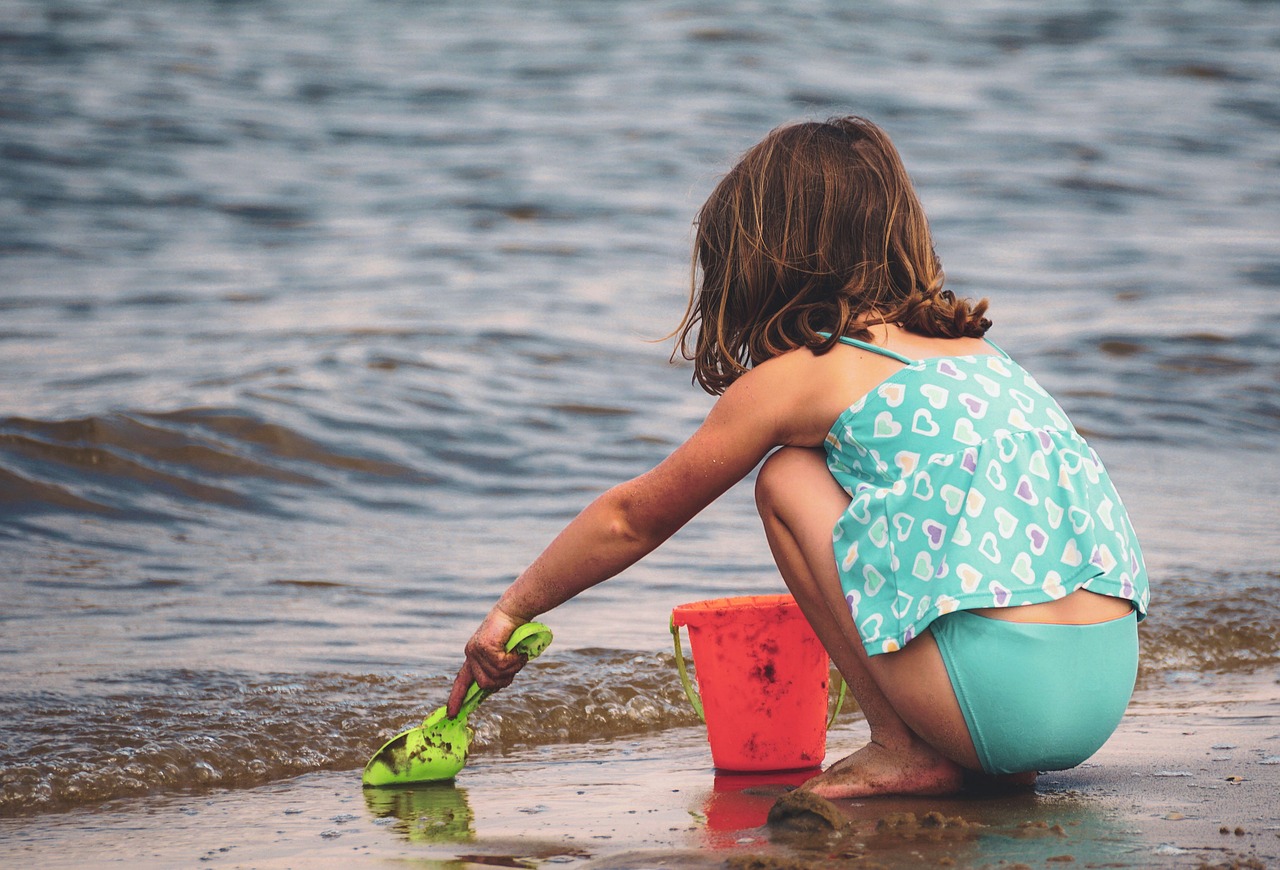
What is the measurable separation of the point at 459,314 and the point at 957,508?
23.5ft

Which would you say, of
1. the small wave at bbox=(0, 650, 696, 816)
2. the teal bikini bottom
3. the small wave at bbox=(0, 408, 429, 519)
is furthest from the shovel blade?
the small wave at bbox=(0, 408, 429, 519)

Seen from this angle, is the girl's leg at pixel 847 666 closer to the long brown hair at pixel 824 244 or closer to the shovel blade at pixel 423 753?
the long brown hair at pixel 824 244

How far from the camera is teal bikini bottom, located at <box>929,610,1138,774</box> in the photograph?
2172 mm

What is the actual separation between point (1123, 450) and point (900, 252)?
15.4 feet

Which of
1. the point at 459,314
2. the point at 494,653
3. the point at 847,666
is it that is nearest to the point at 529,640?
the point at 494,653

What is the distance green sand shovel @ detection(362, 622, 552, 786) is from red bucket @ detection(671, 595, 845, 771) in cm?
46

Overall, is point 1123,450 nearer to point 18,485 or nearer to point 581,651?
point 581,651

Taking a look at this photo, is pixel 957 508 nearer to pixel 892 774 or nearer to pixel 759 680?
pixel 892 774

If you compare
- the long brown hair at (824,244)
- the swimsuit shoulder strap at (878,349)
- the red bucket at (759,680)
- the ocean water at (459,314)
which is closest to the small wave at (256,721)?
the ocean water at (459,314)

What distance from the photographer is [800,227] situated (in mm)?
2463

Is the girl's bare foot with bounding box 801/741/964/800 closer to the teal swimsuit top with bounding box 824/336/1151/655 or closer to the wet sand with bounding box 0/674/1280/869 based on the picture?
the wet sand with bounding box 0/674/1280/869

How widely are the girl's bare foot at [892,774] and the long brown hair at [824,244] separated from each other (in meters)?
0.69

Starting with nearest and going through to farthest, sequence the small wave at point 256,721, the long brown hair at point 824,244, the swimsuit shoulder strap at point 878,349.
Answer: the swimsuit shoulder strap at point 878,349 < the long brown hair at point 824,244 < the small wave at point 256,721

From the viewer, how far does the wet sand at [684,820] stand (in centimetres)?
205
